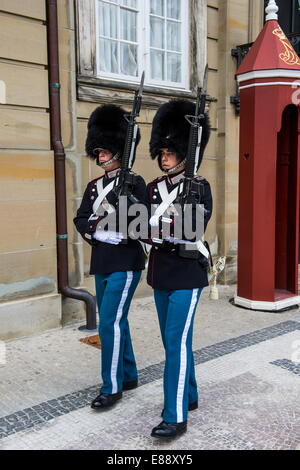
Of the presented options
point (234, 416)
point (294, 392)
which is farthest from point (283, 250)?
point (234, 416)

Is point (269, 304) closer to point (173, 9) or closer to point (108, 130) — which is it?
point (108, 130)

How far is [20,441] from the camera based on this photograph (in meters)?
2.94

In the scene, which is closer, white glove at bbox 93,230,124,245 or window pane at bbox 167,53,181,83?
white glove at bbox 93,230,124,245

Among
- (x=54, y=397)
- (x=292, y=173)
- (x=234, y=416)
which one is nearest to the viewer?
(x=234, y=416)

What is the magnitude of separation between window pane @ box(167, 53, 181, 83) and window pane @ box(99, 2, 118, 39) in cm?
88

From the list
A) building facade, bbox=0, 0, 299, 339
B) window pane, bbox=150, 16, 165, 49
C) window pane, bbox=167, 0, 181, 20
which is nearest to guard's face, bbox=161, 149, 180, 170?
building facade, bbox=0, 0, 299, 339

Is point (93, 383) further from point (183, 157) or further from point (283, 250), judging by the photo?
point (283, 250)

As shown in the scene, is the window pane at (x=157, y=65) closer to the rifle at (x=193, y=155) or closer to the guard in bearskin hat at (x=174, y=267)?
the guard in bearskin hat at (x=174, y=267)

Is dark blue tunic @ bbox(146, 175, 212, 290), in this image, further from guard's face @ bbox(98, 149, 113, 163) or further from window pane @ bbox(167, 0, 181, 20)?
window pane @ bbox(167, 0, 181, 20)

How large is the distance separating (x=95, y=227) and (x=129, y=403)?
48.2 inches

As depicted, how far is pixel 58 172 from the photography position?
4.93 metres

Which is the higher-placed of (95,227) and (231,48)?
(231,48)

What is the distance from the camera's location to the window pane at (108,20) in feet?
18.7

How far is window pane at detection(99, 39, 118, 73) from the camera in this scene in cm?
572
